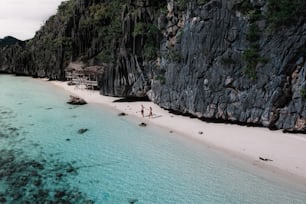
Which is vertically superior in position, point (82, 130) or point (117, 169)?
point (82, 130)

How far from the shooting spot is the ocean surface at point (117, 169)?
41.2 feet

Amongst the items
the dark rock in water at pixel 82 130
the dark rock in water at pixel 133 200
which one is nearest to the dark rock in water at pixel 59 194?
the dark rock in water at pixel 133 200

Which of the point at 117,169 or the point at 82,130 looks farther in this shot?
the point at 82,130

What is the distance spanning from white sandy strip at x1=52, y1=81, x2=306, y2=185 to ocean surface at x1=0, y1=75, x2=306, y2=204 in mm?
1379

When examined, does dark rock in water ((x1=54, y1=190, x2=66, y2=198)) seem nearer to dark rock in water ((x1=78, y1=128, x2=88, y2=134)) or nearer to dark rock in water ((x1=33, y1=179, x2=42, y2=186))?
dark rock in water ((x1=33, y1=179, x2=42, y2=186))

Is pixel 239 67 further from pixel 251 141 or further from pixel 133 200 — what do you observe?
Result: pixel 133 200

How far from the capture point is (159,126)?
23.6 metres

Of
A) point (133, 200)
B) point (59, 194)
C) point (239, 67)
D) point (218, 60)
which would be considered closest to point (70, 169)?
point (59, 194)

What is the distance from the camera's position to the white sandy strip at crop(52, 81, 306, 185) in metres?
15.3

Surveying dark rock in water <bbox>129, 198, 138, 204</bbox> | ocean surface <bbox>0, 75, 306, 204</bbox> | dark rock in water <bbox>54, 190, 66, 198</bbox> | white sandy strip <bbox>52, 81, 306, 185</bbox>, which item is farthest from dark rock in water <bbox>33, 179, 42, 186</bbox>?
white sandy strip <bbox>52, 81, 306, 185</bbox>

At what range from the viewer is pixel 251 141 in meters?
18.3

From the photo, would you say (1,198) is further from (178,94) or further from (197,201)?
(178,94)

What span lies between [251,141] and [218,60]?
784 cm

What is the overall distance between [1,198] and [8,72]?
73647 millimetres
